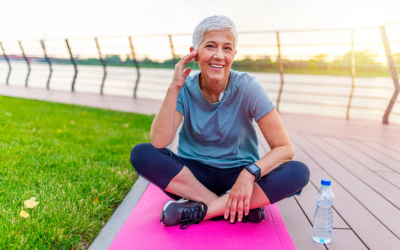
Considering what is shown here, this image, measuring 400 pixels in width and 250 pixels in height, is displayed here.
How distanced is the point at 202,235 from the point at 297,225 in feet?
1.79

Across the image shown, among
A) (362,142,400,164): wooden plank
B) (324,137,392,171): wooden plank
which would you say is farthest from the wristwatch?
(362,142,400,164): wooden plank

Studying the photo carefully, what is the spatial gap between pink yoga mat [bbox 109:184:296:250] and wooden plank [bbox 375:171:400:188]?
3.70 feet

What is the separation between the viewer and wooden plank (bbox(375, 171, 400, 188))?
7.11 ft

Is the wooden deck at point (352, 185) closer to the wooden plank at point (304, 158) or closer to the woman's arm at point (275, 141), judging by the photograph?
the wooden plank at point (304, 158)

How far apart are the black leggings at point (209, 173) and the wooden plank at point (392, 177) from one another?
42.7 inches

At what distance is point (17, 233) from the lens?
1256 millimetres

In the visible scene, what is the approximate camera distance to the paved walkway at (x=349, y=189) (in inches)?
57.3

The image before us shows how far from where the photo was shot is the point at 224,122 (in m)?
1.69

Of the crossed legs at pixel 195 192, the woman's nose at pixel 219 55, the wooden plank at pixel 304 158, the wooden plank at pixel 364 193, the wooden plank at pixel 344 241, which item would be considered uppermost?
the woman's nose at pixel 219 55

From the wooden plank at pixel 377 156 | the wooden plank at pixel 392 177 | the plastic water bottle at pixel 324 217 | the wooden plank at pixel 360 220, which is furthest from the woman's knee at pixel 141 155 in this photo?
the wooden plank at pixel 377 156

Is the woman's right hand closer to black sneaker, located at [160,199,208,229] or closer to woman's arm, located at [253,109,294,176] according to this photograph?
woman's arm, located at [253,109,294,176]

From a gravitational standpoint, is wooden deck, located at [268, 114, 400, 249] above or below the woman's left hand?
below

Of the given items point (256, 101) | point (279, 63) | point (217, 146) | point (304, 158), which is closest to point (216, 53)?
point (256, 101)

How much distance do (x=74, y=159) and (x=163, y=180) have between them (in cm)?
103
